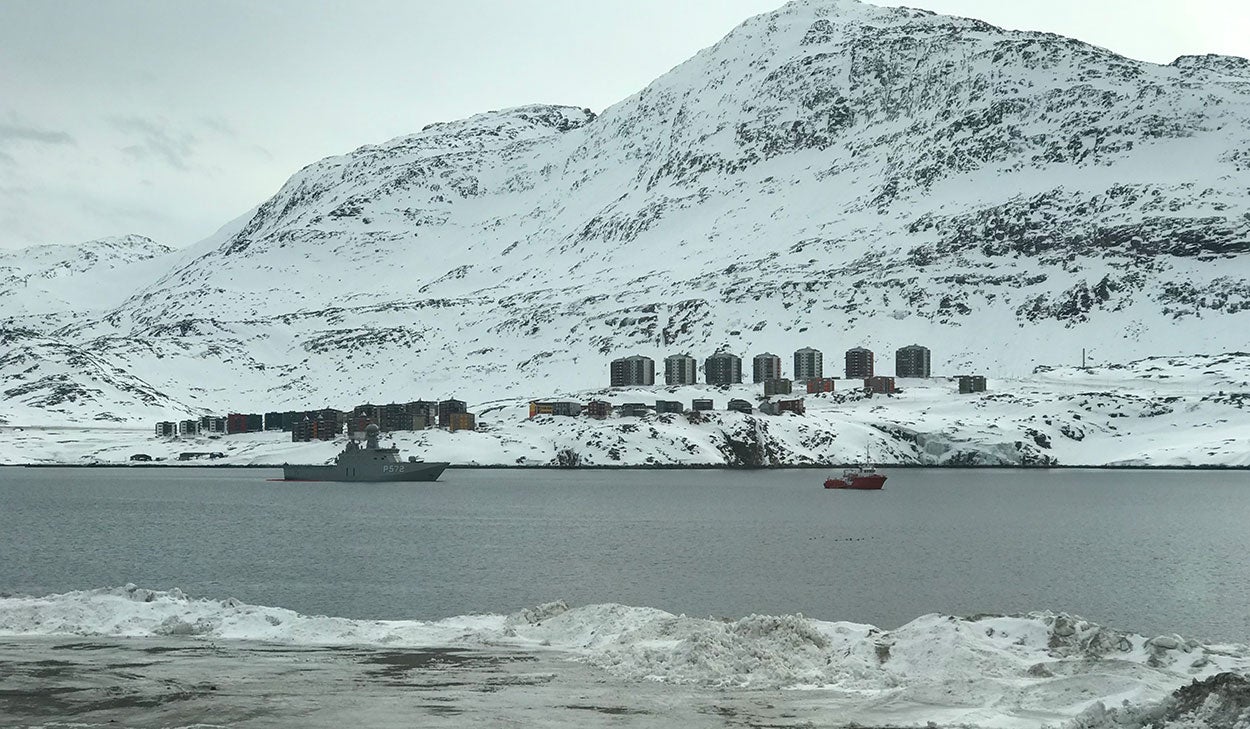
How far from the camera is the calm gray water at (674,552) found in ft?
192

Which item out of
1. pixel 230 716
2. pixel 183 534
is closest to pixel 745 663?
pixel 230 716

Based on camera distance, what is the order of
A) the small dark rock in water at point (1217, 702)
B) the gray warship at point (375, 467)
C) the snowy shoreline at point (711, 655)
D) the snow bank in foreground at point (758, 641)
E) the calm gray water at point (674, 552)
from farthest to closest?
1. the gray warship at point (375, 467)
2. the calm gray water at point (674, 552)
3. the snow bank in foreground at point (758, 641)
4. the snowy shoreline at point (711, 655)
5. the small dark rock in water at point (1217, 702)

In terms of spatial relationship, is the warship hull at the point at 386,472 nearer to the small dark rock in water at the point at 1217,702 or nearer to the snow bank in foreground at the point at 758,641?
the snow bank in foreground at the point at 758,641

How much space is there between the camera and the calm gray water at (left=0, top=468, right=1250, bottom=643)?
5850 cm

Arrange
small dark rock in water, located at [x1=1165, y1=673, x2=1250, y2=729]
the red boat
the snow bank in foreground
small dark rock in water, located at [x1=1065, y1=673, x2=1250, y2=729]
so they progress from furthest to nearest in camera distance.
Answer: the red boat
the snow bank in foreground
small dark rock in water, located at [x1=1065, y1=673, x2=1250, y2=729]
small dark rock in water, located at [x1=1165, y1=673, x2=1250, y2=729]

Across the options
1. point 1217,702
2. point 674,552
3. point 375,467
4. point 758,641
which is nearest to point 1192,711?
point 1217,702

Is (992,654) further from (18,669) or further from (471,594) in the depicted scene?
(471,594)

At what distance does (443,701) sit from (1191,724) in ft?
51.9

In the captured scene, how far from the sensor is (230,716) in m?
26.8

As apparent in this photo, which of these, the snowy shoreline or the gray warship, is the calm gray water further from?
the gray warship

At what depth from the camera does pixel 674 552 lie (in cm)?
8362

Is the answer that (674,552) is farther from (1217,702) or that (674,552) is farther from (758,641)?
(1217,702)

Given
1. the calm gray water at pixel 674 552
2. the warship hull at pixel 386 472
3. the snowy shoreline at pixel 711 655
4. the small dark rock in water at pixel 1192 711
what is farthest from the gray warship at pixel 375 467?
the small dark rock in water at pixel 1192 711

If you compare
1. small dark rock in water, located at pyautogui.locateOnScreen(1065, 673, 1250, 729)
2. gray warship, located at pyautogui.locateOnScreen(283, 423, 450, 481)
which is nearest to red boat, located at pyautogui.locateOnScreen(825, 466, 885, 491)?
gray warship, located at pyautogui.locateOnScreen(283, 423, 450, 481)
